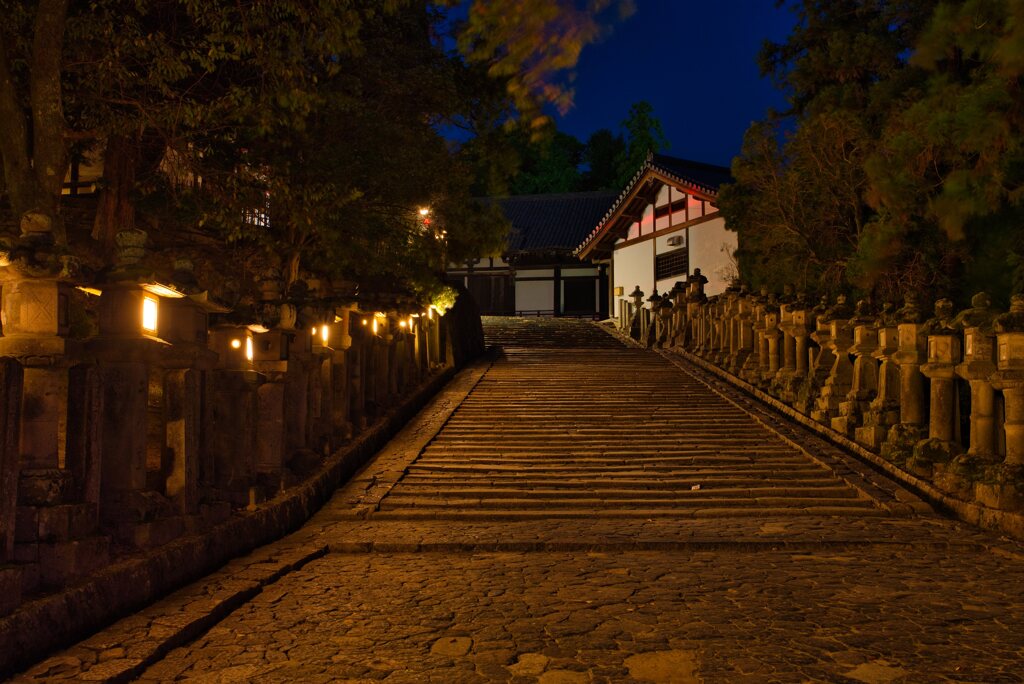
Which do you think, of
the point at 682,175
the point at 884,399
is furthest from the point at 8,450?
the point at 682,175

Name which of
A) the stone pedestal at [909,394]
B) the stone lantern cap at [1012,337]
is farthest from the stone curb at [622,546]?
the stone pedestal at [909,394]

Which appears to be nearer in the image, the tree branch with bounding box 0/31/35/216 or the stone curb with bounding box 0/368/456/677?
the stone curb with bounding box 0/368/456/677

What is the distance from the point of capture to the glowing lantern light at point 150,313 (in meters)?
7.36

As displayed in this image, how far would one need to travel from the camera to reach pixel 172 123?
10.9 m

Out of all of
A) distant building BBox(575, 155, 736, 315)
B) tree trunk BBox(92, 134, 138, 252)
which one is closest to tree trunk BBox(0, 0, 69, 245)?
tree trunk BBox(92, 134, 138, 252)

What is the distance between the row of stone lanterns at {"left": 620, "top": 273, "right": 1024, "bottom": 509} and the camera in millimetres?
10273

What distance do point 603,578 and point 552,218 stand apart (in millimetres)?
37227

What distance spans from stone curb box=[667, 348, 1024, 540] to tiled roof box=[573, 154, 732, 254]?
13369 mm

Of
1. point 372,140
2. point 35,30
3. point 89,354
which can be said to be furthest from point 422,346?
point 89,354

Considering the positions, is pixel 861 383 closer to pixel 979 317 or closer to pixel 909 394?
pixel 909 394

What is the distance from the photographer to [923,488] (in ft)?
38.1

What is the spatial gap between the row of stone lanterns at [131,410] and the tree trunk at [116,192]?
1.71m

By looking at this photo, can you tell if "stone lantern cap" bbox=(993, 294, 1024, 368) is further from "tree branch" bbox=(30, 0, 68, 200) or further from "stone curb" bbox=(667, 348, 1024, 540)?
"tree branch" bbox=(30, 0, 68, 200)

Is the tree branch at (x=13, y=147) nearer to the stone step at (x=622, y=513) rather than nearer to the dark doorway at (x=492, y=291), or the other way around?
the stone step at (x=622, y=513)
